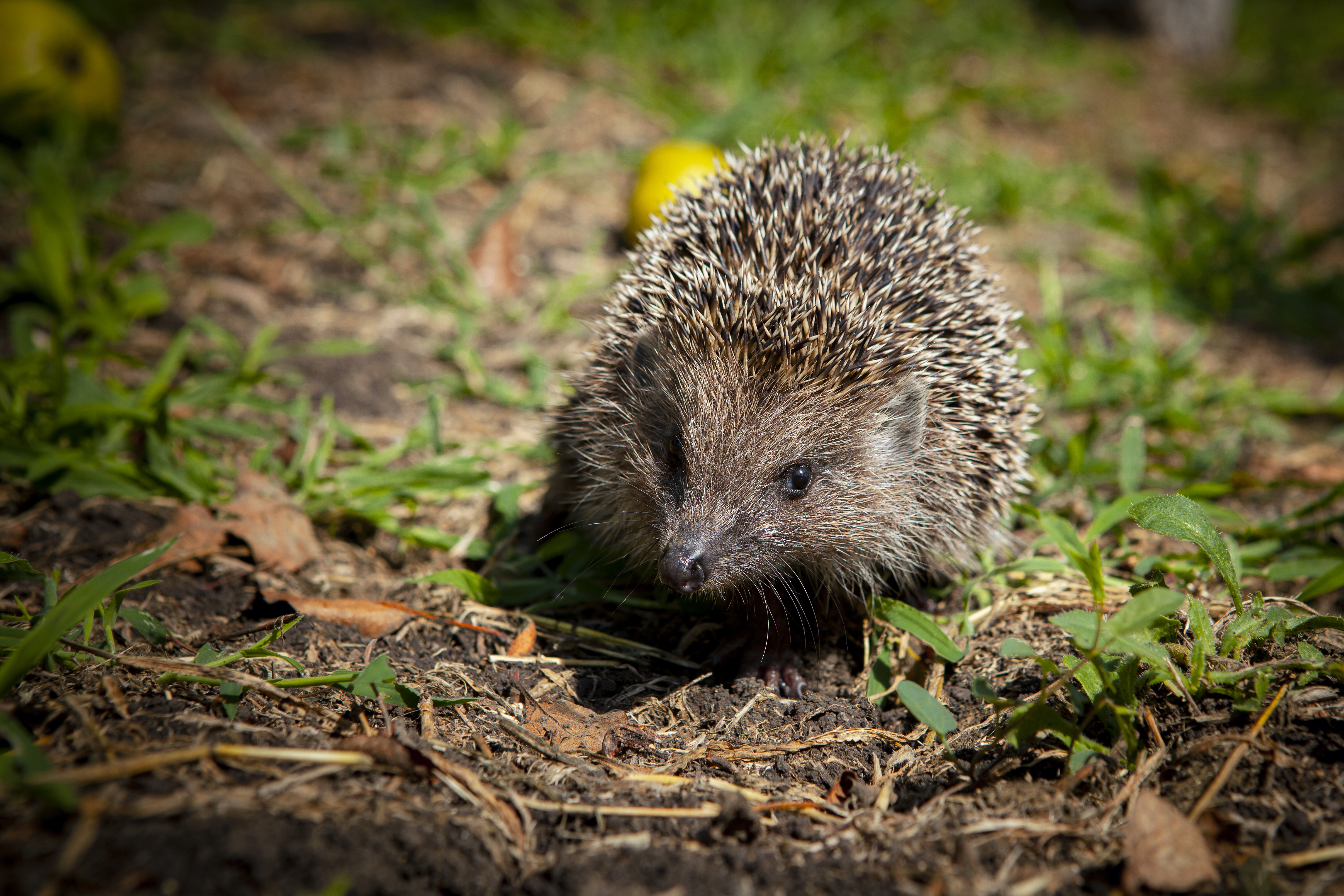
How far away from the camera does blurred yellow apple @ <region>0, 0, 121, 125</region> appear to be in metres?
6.18

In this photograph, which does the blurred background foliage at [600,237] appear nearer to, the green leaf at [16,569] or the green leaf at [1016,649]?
the green leaf at [16,569]

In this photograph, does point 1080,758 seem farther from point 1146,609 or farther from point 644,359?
point 644,359

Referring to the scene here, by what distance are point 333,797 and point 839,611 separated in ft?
6.93

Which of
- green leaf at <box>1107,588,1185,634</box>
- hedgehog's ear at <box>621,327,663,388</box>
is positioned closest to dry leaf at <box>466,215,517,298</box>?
hedgehog's ear at <box>621,327,663,388</box>

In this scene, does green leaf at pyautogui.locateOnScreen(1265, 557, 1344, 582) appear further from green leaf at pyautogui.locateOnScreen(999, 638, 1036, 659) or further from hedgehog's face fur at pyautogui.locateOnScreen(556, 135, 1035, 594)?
green leaf at pyautogui.locateOnScreen(999, 638, 1036, 659)

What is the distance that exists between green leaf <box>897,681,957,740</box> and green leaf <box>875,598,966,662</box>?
31 centimetres

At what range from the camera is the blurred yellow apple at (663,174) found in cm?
583

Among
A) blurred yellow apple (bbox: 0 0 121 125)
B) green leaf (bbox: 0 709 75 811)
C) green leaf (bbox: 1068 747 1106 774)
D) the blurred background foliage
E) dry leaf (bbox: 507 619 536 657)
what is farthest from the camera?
blurred yellow apple (bbox: 0 0 121 125)

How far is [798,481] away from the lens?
11.6 feet

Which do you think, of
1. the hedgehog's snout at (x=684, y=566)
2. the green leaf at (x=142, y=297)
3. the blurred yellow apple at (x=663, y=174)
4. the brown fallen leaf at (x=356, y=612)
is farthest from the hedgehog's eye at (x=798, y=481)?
the green leaf at (x=142, y=297)

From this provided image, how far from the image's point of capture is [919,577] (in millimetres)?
4082

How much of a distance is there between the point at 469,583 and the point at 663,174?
336cm

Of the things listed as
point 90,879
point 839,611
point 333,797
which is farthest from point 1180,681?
point 90,879

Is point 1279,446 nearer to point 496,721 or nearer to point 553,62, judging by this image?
point 496,721
